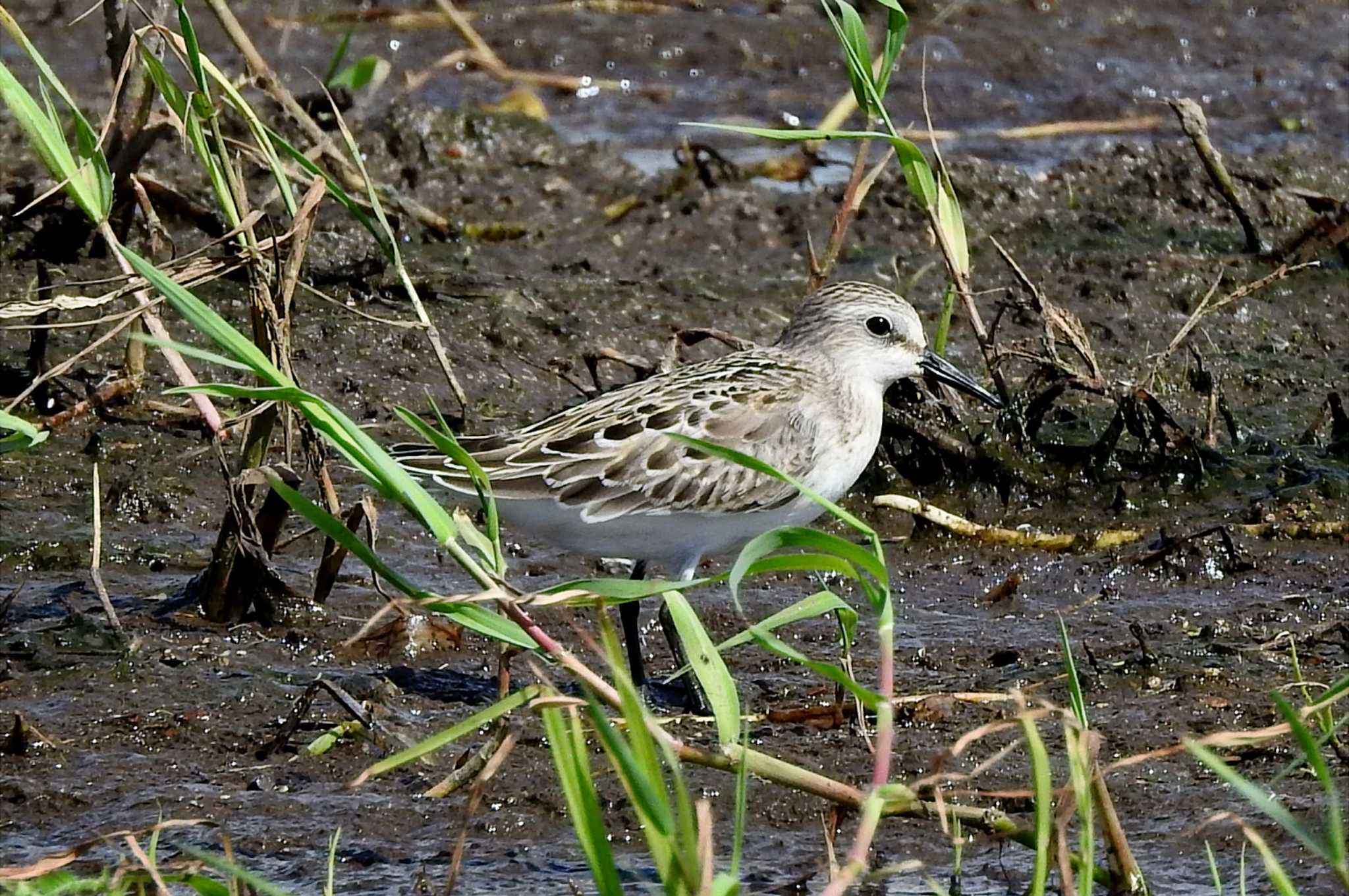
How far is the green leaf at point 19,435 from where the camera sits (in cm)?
426

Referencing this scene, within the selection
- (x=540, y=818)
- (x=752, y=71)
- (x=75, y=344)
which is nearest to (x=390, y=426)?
(x=75, y=344)

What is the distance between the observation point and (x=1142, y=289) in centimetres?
880

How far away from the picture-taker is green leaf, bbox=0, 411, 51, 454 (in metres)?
4.26

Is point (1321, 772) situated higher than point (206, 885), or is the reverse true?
point (1321, 772)

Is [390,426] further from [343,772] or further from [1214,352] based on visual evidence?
[1214,352]

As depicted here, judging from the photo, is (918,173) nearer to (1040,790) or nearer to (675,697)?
(675,697)

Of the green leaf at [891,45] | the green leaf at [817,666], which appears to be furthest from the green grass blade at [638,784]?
the green leaf at [891,45]

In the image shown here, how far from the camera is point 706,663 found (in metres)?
3.87

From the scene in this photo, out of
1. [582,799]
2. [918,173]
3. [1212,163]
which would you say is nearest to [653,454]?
[918,173]

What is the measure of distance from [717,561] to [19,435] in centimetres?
339

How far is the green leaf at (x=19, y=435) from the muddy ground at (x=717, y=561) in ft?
3.11

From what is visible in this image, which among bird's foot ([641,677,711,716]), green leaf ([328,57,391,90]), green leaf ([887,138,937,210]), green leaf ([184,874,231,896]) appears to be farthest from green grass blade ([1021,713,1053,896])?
green leaf ([328,57,391,90])

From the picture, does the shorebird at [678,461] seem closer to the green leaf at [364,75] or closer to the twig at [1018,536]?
the twig at [1018,536]

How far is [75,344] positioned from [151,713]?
2.61 metres
